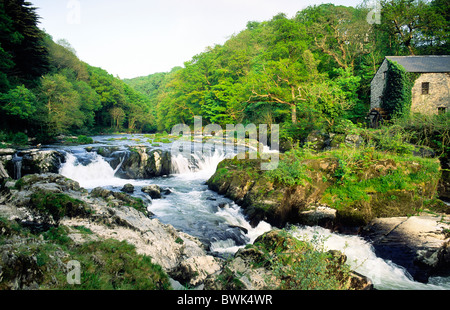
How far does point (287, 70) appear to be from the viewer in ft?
68.5

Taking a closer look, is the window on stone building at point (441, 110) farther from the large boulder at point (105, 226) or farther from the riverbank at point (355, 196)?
the large boulder at point (105, 226)

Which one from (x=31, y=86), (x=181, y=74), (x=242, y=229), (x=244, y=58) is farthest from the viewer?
(x=181, y=74)

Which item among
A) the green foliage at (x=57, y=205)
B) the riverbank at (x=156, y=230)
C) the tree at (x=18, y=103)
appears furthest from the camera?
the tree at (x=18, y=103)

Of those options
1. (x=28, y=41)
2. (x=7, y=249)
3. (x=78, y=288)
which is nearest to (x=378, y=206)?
(x=78, y=288)

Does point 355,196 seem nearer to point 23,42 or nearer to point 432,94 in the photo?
point 432,94

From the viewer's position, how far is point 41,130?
1884 centimetres

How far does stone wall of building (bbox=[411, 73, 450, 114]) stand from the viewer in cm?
1875

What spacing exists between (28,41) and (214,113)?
21142mm

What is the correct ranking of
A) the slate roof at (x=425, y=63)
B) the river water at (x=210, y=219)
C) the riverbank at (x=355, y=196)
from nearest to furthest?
the river water at (x=210, y=219)
the riverbank at (x=355, y=196)
the slate roof at (x=425, y=63)

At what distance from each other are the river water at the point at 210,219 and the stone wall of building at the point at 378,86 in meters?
17.0

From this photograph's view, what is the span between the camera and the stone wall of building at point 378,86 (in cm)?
2014

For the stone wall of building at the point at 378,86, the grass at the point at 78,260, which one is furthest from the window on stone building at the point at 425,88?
the grass at the point at 78,260

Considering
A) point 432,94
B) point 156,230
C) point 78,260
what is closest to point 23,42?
point 156,230
